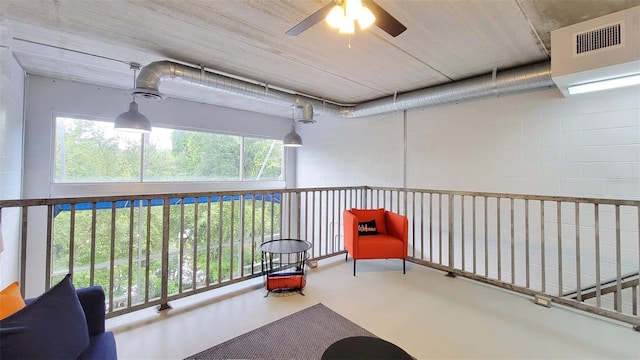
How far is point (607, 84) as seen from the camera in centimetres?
253

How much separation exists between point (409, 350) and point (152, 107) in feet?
17.5

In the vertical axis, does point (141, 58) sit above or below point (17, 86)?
above

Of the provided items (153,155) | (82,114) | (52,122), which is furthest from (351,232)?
(52,122)

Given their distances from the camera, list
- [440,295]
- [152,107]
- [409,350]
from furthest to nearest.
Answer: [152,107] < [440,295] < [409,350]

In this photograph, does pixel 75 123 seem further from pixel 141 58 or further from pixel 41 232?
pixel 141 58

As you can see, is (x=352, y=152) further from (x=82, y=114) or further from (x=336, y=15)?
(x=82, y=114)

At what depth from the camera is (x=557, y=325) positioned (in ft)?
7.50

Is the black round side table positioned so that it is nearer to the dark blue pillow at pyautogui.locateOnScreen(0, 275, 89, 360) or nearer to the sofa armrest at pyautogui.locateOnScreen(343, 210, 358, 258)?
the dark blue pillow at pyautogui.locateOnScreen(0, 275, 89, 360)

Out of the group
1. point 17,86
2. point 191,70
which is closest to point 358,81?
point 191,70

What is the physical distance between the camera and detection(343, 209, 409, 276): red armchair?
3.32 m

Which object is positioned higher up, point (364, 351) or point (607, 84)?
point (607, 84)

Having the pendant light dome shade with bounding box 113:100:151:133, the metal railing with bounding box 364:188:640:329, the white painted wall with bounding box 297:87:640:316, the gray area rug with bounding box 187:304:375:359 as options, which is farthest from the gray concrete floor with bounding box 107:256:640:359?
the pendant light dome shade with bounding box 113:100:151:133

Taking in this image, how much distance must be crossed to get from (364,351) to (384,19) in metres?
1.90

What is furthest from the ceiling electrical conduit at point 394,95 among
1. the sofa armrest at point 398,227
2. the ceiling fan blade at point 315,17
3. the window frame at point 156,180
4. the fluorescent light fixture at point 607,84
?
the window frame at point 156,180
